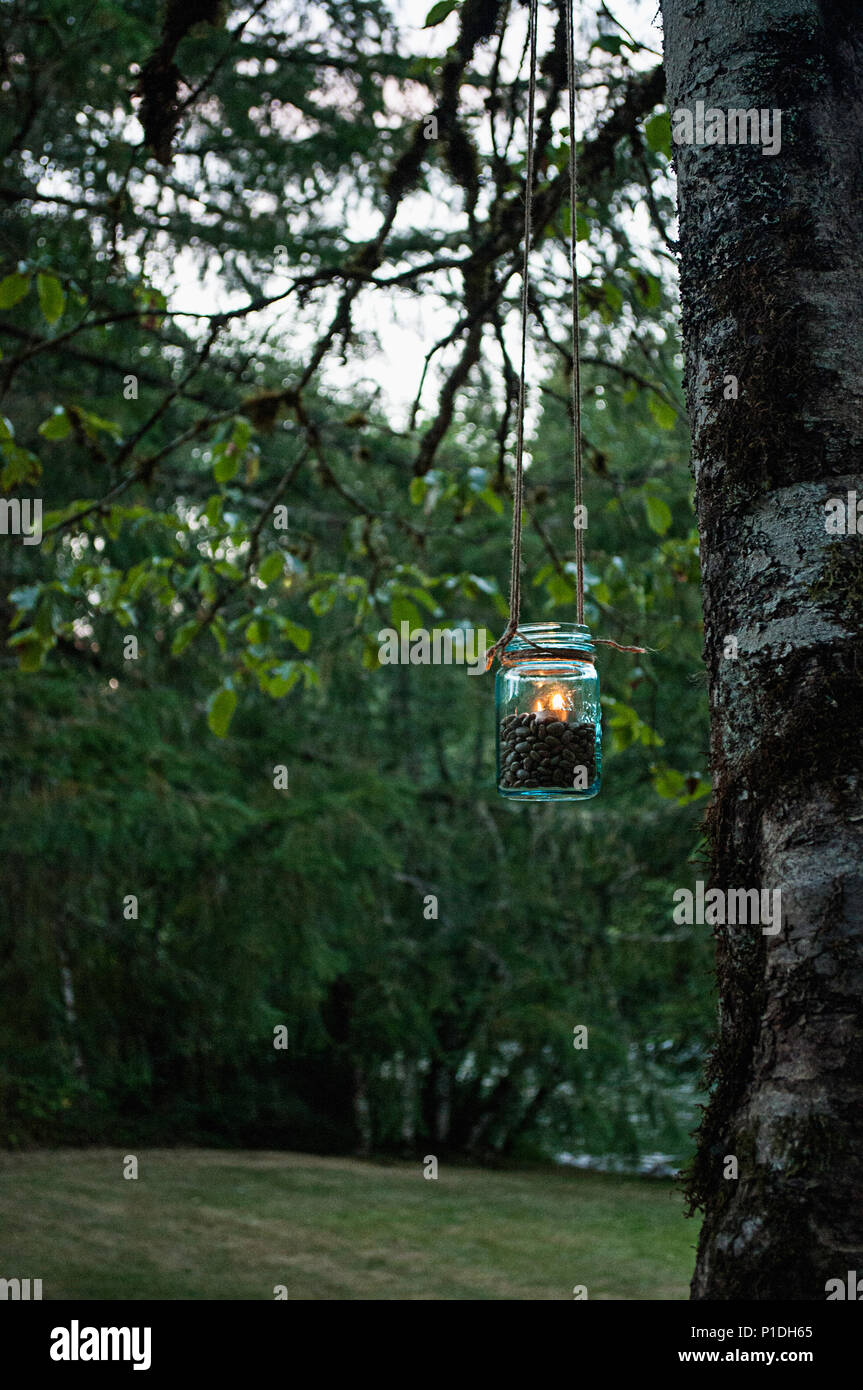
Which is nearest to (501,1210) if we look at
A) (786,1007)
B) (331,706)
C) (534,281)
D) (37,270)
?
(331,706)

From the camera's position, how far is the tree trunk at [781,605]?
127cm

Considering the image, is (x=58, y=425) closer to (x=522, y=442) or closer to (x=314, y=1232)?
(x=522, y=442)

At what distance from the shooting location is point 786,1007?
1323 millimetres

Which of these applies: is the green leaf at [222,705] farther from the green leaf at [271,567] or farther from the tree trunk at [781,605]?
the tree trunk at [781,605]

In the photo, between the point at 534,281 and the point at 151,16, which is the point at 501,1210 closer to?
the point at 534,281

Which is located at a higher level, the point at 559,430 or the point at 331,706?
the point at 559,430

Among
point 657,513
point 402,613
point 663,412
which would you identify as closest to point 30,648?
point 402,613

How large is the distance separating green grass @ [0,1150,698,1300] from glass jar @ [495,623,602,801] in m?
4.32

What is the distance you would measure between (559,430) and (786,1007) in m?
10.3

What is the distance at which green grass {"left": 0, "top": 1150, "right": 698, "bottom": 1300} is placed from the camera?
19.3 ft

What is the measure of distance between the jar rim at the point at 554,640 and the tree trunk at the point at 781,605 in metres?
0.34

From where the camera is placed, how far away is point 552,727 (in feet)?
6.63

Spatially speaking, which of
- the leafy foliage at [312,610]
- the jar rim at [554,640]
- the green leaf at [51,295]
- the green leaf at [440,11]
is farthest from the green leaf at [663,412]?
the jar rim at [554,640]

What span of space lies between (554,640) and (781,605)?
53cm
